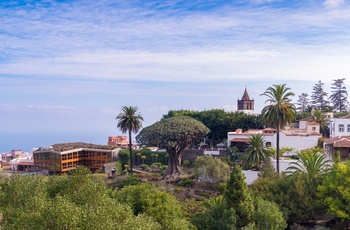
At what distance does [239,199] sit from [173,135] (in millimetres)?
20327

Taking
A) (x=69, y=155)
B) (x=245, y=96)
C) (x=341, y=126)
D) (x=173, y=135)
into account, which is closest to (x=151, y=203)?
(x=173, y=135)

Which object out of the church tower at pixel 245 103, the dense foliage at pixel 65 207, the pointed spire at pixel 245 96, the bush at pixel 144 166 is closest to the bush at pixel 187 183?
the bush at pixel 144 166

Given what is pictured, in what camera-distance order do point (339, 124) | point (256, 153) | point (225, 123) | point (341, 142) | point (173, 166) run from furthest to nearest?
point (225, 123), point (339, 124), point (173, 166), point (341, 142), point (256, 153)

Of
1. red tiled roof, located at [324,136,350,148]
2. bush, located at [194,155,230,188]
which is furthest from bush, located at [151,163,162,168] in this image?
red tiled roof, located at [324,136,350,148]

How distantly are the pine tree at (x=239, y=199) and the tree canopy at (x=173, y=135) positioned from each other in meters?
19.4

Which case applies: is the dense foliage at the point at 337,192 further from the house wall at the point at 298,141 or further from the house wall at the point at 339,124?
the house wall at the point at 339,124

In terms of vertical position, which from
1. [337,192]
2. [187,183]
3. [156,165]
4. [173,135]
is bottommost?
[187,183]

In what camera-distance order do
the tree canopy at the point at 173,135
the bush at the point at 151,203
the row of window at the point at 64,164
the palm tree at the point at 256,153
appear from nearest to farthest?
the bush at the point at 151,203, the palm tree at the point at 256,153, the tree canopy at the point at 173,135, the row of window at the point at 64,164

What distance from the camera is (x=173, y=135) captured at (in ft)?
144

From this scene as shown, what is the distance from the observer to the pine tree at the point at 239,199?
949 inches

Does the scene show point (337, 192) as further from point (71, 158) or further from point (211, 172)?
point (71, 158)

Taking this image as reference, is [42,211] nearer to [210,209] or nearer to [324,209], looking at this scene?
[210,209]

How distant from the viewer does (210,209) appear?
25.7 metres

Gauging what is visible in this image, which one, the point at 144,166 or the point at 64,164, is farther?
the point at 64,164
